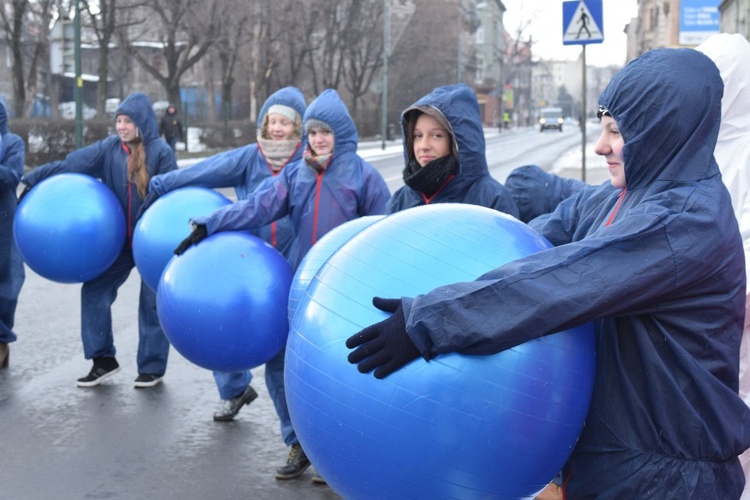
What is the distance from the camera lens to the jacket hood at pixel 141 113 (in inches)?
265

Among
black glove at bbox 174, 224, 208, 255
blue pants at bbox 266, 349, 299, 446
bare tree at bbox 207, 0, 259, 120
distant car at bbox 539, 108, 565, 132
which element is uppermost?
bare tree at bbox 207, 0, 259, 120

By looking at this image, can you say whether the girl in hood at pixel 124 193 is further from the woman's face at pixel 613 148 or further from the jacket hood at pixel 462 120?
the woman's face at pixel 613 148

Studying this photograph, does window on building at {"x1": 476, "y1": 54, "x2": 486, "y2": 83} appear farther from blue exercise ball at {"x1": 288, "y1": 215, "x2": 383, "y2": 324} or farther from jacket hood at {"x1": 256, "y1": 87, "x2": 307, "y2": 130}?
blue exercise ball at {"x1": 288, "y1": 215, "x2": 383, "y2": 324}

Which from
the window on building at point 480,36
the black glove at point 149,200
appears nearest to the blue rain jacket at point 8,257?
the black glove at point 149,200

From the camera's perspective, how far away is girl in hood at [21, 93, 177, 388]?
675 cm

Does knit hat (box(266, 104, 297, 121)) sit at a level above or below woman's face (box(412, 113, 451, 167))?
above

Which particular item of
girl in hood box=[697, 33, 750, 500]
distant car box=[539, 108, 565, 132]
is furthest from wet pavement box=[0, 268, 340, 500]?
distant car box=[539, 108, 565, 132]

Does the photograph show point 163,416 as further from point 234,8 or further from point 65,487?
point 234,8

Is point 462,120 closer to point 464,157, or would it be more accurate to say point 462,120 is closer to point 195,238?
point 464,157

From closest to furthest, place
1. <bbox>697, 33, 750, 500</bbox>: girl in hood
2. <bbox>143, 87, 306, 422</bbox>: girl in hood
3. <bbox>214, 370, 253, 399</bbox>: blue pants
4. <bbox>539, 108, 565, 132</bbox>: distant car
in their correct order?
<bbox>697, 33, 750, 500</bbox>: girl in hood → <bbox>143, 87, 306, 422</bbox>: girl in hood → <bbox>214, 370, 253, 399</bbox>: blue pants → <bbox>539, 108, 565, 132</bbox>: distant car

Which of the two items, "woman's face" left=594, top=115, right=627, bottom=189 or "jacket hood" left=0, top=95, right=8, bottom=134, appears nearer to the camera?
"woman's face" left=594, top=115, right=627, bottom=189

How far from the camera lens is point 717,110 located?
255cm

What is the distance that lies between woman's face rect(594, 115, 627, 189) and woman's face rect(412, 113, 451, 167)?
4.98ft

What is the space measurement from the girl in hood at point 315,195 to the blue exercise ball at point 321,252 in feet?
3.30
